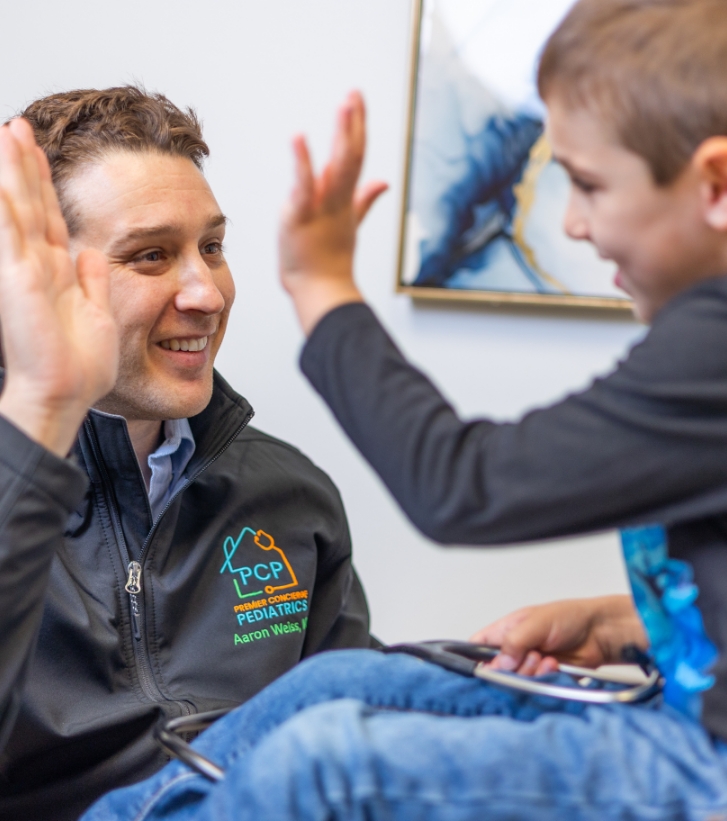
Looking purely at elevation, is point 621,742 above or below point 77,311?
below

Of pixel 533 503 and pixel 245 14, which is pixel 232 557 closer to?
pixel 533 503

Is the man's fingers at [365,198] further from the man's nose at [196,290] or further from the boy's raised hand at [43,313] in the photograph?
the man's nose at [196,290]

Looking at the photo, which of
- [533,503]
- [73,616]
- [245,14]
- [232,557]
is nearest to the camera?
[533,503]

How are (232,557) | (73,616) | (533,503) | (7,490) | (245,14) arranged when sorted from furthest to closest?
(245,14) < (232,557) < (73,616) < (7,490) < (533,503)

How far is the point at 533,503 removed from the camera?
61cm

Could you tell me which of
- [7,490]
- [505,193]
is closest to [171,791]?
[7,490]

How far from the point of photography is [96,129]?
1170 mm

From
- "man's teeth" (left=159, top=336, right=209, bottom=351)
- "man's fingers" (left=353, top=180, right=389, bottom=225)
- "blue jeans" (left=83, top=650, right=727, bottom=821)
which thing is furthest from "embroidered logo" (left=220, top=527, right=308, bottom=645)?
"man's fingers" (left=353, top=180, right=389, bottom=225)

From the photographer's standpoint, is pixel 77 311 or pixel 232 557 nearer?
pixel 77 311

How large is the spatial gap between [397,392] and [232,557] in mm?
607

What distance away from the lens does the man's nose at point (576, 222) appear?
2.29 ft

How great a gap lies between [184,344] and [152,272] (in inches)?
4.0

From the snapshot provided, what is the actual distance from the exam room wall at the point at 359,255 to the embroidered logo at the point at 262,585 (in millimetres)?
576

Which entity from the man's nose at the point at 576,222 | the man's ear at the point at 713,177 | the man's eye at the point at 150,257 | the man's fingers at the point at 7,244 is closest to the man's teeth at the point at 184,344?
the man's eye at the point at 150,257
